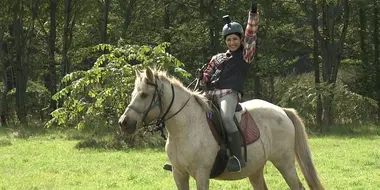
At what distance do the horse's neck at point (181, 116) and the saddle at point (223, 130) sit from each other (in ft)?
0.64

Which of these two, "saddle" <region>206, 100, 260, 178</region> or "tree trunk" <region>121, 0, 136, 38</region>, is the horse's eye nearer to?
"saddle" <region>206, 100, 260, 178</region>

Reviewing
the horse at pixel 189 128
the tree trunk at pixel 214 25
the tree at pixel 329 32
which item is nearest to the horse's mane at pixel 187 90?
the horse at pixel 189 128

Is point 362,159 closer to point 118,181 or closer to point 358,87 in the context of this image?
point 118,181

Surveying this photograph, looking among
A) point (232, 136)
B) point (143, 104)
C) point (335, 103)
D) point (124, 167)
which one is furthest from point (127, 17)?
point (143, 104)

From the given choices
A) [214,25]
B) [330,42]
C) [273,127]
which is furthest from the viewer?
[214,25]

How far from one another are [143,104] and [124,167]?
7.03 metres

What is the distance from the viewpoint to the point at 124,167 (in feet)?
Result: 42.4

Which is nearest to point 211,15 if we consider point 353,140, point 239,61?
point 353,140

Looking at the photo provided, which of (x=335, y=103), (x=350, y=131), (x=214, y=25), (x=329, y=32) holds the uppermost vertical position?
(x=214, y=25)

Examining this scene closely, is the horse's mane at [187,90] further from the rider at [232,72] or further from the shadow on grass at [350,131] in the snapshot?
the shadow on grass at [350,131]

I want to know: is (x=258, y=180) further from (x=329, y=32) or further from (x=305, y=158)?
(x=329, y=32)

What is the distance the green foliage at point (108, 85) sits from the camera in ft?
54.4

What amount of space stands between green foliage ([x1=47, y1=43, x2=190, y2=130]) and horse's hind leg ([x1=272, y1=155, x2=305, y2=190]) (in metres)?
9.04

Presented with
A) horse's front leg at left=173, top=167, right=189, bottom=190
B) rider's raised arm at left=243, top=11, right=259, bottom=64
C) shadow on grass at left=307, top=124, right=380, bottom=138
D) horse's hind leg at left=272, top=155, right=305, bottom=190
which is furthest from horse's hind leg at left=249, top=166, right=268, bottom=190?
shadow on grass at left=307, top=124, right=380, bottom=138
